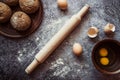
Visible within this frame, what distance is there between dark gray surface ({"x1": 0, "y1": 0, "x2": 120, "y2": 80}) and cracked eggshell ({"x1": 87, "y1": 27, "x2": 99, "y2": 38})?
21 millimetres

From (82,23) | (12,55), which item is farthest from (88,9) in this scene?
(12,55)

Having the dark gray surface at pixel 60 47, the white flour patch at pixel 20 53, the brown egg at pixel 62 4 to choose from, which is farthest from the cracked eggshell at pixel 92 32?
the white flour patch at pixel 20 53

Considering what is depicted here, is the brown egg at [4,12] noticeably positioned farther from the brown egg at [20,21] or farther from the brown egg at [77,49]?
the brown egg at [77,49]

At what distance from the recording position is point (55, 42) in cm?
105

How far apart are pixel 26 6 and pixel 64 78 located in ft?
0.94

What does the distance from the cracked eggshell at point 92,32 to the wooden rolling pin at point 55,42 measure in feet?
0.18

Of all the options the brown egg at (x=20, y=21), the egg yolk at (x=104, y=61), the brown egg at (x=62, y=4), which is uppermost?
the brown egg at (x=62, y=4)

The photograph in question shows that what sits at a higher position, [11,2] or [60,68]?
[11,2]

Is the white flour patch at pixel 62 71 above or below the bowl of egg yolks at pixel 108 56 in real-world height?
below

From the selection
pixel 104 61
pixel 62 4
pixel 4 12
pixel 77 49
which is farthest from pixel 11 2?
pixel 104 61

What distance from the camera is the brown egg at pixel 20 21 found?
104 centimetres

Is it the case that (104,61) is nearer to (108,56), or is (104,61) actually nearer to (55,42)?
(108,56)

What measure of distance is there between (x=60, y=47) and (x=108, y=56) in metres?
0.18

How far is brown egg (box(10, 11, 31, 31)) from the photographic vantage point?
3.41 ft
